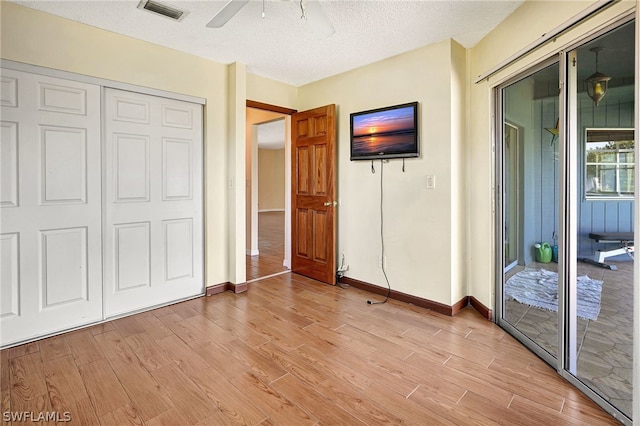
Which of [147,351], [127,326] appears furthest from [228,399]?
[127,326]

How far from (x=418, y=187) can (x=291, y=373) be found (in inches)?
81.3

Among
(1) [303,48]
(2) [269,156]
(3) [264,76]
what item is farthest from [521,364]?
(2) [269,156]

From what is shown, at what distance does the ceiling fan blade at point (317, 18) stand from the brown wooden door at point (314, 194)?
1601 millimetres

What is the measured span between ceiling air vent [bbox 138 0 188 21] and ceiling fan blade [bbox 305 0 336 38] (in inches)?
44.2

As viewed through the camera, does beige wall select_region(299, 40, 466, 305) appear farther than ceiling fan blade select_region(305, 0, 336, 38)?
Yes

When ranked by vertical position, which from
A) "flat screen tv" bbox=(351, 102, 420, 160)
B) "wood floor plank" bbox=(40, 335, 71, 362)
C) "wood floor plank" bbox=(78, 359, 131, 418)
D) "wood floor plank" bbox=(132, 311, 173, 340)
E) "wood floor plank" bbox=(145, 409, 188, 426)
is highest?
"flat screen tv" bbox=(351, 102, 420, 160)

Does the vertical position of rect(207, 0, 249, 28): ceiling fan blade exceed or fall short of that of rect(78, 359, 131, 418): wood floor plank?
it exceeds it

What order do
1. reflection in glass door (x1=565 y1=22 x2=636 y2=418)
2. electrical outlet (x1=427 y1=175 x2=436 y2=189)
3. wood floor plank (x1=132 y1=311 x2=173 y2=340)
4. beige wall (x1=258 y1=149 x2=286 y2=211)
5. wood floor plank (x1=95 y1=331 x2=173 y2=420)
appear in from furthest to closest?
beige wall (x1=258 y1=149 x2=286 y2=211) → electrical outlet (x1=427 y1=175 x2=436 y2=189) → wood floor plank (x1=132 y1=311 x2=173 y2=340) → reflection in glass door (x1=565 y1=22 x2=636 y2=418) → wood floor plank (x1=95 y1=331 x2=173 y2=420)

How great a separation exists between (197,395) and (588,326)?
2947 millimetres

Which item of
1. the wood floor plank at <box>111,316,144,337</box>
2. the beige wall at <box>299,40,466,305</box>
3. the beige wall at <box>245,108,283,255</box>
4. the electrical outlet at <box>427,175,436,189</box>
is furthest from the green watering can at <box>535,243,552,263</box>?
the beige wall at <box>245,108,283,255</box>

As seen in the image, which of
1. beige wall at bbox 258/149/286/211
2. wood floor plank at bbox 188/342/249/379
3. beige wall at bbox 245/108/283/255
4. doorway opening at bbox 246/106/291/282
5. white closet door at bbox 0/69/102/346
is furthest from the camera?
beige wall at bbox 258/149/286/211

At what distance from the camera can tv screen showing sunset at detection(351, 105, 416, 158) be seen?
3172mm

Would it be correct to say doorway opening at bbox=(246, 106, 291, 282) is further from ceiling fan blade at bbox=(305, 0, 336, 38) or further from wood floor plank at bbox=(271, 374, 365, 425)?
wood floor plank at bbox=(271, 374, 365, 425)

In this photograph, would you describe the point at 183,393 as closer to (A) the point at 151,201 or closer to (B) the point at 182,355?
(B) the point at 182,355
